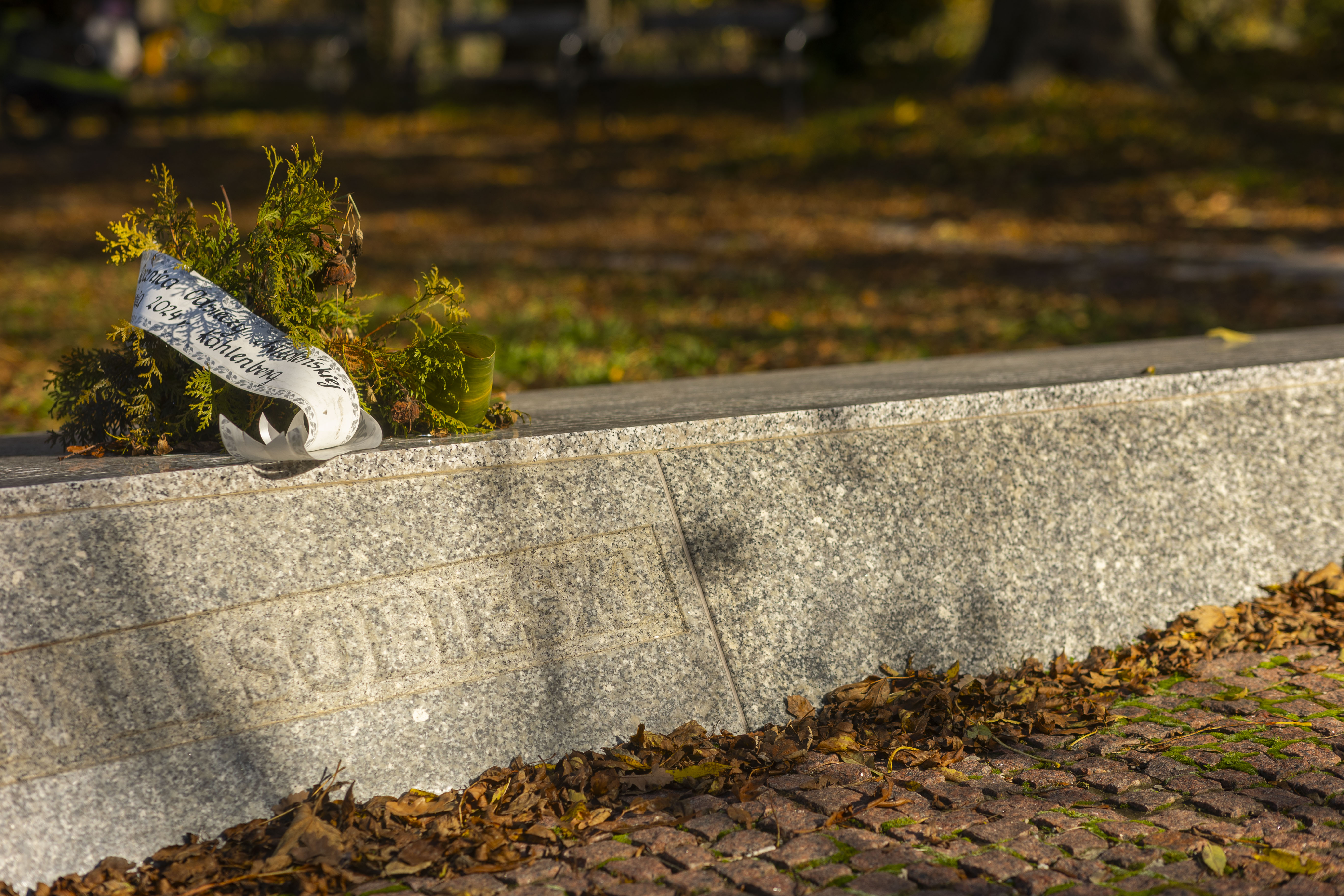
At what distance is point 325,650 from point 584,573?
59cm

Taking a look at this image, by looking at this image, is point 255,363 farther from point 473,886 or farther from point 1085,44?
point 1085,44

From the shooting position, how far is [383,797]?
2.51 m

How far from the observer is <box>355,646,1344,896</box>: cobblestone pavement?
2188mm

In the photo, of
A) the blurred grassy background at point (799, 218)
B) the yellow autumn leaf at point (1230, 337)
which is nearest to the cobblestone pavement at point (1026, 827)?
the yellow autumn leaf at point (1230, 337)

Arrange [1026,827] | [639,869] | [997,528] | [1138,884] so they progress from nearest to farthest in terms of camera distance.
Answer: [1138,884] < [639,869] < [1026,827] < [997,528]

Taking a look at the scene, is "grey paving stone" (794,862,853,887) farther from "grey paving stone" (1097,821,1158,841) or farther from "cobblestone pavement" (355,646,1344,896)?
"grey paving stone" (1097,821,1158,841)

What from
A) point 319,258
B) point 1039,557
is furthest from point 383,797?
point 1039,557

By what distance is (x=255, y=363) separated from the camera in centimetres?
264

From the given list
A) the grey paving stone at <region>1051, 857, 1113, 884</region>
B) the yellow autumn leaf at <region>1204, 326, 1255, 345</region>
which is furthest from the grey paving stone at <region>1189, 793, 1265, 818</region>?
the yellow autumn leaf at <region>1204, 326, 1255, 345</region>

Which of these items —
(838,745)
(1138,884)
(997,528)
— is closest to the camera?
(1138,884)

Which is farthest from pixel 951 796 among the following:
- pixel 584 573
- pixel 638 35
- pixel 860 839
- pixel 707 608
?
pixel 638 35

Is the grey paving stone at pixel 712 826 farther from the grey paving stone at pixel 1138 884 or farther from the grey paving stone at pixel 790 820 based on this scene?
the grey paving stone at pixel 1138 884

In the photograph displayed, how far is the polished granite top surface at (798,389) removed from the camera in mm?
2717

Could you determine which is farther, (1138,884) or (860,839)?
(860,839)
